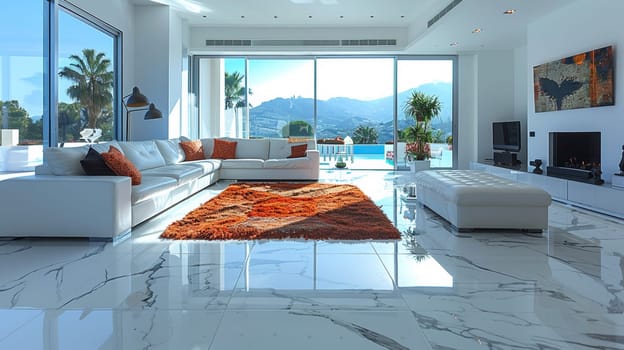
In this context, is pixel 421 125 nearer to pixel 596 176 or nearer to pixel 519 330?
pixel 596 176

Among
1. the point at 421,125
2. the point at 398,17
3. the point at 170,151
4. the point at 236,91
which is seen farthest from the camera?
the point at 236,91

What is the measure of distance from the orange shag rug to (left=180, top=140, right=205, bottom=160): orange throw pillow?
1801mm

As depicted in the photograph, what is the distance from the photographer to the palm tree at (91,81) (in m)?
6.33

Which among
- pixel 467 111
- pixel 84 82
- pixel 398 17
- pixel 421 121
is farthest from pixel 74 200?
pixel 467 111

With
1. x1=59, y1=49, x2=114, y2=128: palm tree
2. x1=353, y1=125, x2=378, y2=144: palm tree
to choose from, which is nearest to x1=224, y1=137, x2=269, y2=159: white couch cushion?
x1=59, y1=49, x2=114, y2=128: palm tree

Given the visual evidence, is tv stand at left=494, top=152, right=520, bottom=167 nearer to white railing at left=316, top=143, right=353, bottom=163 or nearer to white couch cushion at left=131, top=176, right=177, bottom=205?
white railing at left=316, top=143, right=353, bottom=163

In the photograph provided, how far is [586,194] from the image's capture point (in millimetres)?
5105

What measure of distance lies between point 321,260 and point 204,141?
6.07 meters

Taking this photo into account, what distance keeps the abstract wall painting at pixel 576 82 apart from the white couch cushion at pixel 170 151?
19.2 ft

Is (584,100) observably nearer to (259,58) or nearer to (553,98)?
(553,98)

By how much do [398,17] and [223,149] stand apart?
4349 mm

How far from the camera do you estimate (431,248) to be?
333cm

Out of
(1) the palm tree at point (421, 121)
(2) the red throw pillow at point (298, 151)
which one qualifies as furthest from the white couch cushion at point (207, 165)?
(1) the palm tree at point (421, 121)

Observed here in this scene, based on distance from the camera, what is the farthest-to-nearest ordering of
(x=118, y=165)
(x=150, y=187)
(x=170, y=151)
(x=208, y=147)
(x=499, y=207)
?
(x=208, y=147) → (x=170, y=151) → (x=150, y=187) → (x=118, y=165) → (x=499, y=207)
